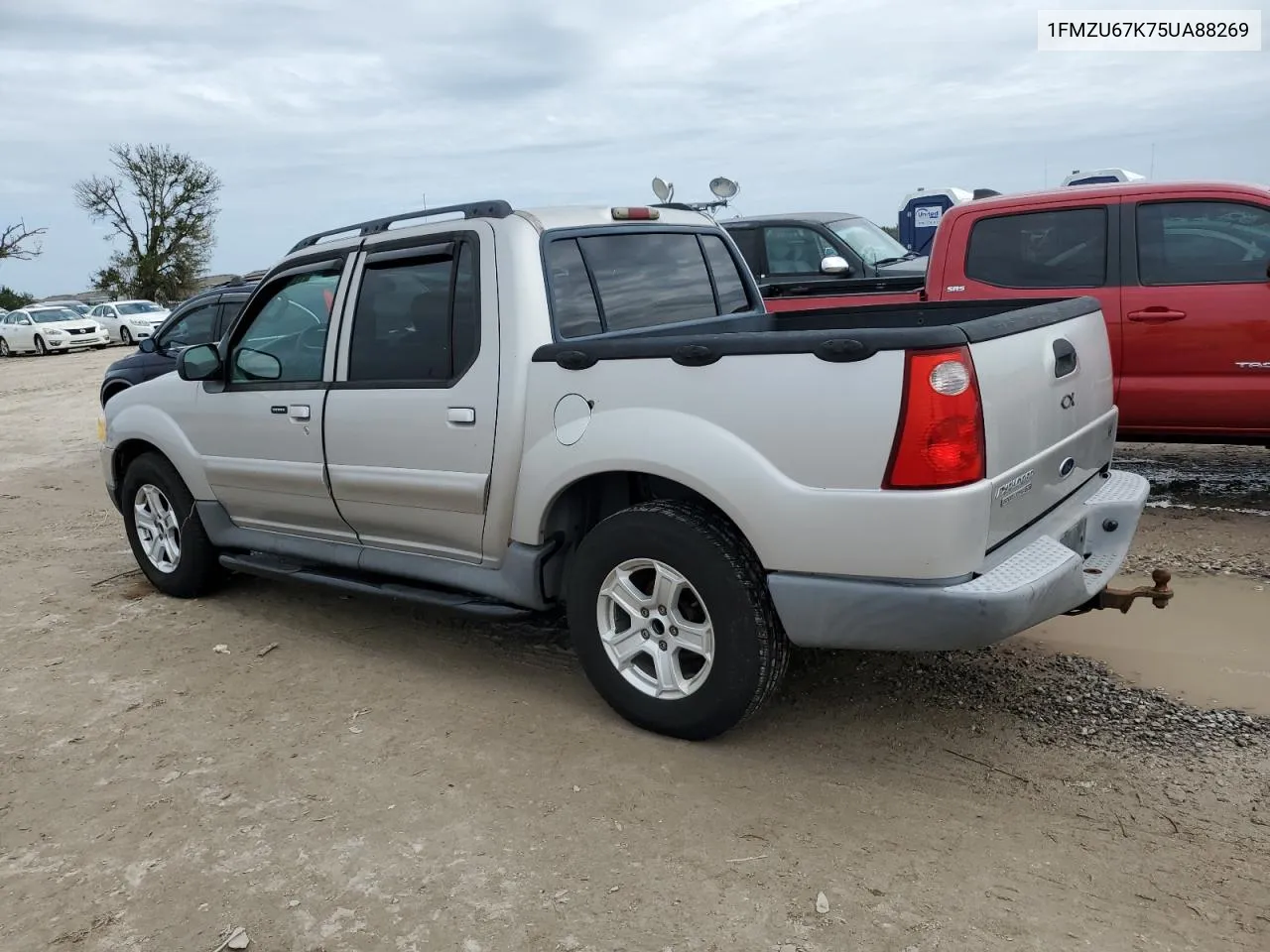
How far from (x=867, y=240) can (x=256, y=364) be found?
7335 mm

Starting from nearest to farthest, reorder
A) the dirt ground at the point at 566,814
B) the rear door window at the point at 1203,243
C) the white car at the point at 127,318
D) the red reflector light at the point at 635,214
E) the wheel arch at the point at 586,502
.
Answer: the dirt ground at the point at 566,814, the wheel arch at the point at 586,502, the red reflector light at the point at 635,214, the rear door window at the point at 1203,243, the white car at the point at 127,318

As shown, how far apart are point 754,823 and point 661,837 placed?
282 mm

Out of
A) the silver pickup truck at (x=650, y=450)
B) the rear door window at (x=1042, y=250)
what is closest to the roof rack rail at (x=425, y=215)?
the silver pickup truck at (x=650, y=450)

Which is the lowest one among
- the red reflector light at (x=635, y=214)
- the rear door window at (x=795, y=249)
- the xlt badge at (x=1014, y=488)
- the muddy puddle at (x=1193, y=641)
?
the muddy puddle at (x=1193, y=641)

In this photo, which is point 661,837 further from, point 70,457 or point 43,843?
point 70,457

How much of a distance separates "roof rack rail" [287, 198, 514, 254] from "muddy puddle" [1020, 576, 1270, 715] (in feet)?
9.14

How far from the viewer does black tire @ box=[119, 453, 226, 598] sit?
17.9ft

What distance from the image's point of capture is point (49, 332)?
3030 cm

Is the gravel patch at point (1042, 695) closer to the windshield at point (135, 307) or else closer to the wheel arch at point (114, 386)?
the wheel arch at point (114, 386)

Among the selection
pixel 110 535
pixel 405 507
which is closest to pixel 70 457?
pixel 110 535

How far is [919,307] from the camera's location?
453 cm

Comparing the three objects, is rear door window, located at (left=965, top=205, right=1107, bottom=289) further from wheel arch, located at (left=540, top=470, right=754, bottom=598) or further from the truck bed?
wheel arch, located at (left=540, top=470, right=754, bottom=598)

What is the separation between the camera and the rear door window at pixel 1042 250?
655cm

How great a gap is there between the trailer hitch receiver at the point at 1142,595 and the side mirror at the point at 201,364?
3986mm
